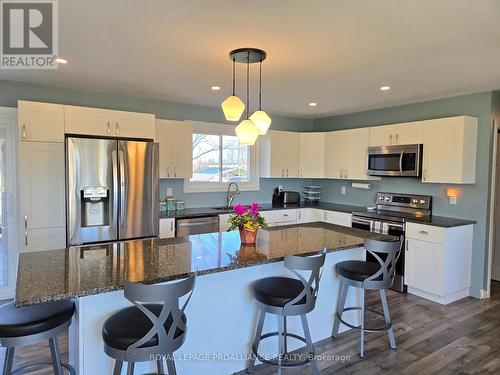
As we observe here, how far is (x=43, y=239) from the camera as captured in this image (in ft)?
11.7

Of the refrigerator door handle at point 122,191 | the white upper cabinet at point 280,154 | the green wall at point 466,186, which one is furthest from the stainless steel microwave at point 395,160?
the refrigerator door handle at point 122,191

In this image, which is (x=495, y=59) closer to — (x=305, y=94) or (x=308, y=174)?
(x=305, y=94)

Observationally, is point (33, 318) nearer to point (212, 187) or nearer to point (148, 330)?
point (148, 330)

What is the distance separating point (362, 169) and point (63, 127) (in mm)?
4038

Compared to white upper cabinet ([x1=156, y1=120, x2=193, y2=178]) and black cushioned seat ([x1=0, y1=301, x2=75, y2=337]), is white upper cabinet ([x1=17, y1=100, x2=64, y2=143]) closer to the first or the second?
white upper cabinet ([x1=156, y1=120, x2=193, y2=178])

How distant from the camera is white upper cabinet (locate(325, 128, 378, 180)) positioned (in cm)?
511

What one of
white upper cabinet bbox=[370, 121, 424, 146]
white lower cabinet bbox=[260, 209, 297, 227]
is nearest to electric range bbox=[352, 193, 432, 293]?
white upper cabinet bbox=[370, 121, 424, 146]

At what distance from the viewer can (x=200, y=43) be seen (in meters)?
2.56

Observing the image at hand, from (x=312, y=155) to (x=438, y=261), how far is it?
2.66m

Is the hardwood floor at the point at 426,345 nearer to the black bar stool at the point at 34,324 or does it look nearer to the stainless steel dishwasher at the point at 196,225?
the black bar stool at the point at 34,324

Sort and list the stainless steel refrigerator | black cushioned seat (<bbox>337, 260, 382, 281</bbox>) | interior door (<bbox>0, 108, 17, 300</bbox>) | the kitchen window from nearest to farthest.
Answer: black cushioned seat (<bbox>337, 260, 382, 281</bbox>) < the stainless steel refrigerator < interior door (<bbox>0, 108, 17, 300</bbox>) < the kitchen window

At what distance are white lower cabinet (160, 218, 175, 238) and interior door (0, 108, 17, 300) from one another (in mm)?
1638

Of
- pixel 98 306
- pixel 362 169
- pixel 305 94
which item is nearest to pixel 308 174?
pixel 362 169

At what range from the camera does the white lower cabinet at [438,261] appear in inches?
151
